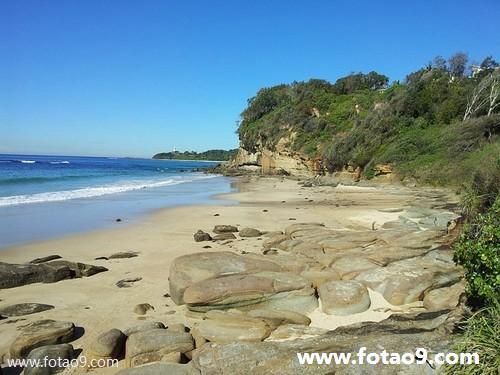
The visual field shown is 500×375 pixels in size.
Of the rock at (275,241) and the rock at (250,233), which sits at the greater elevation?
the rock at (275,241)

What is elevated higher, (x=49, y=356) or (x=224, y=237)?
(x=224, y=237)

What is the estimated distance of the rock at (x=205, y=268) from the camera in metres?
7.20

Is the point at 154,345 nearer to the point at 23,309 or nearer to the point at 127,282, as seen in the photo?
the point at 23,309

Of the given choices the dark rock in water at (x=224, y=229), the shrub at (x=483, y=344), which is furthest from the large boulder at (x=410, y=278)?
the dark rock in water at (x=224, y=229)

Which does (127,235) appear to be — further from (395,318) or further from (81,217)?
(395,318)

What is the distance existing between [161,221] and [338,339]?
42.8 ft

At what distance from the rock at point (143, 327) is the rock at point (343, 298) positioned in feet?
8.39

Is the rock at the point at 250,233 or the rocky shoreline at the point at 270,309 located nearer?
the rocky shoreline at the point at 270,309

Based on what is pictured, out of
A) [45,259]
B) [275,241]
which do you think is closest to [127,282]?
[45,259]

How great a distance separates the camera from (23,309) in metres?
6.98

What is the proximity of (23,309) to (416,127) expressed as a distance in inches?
1271

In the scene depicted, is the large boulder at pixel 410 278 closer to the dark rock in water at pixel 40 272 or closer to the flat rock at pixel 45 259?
the dark rock in water at pixel 40 272

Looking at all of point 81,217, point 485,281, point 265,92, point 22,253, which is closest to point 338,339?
point 485,281

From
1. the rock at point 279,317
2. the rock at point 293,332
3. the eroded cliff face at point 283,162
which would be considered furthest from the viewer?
the eroded cliff face at point 283,162
